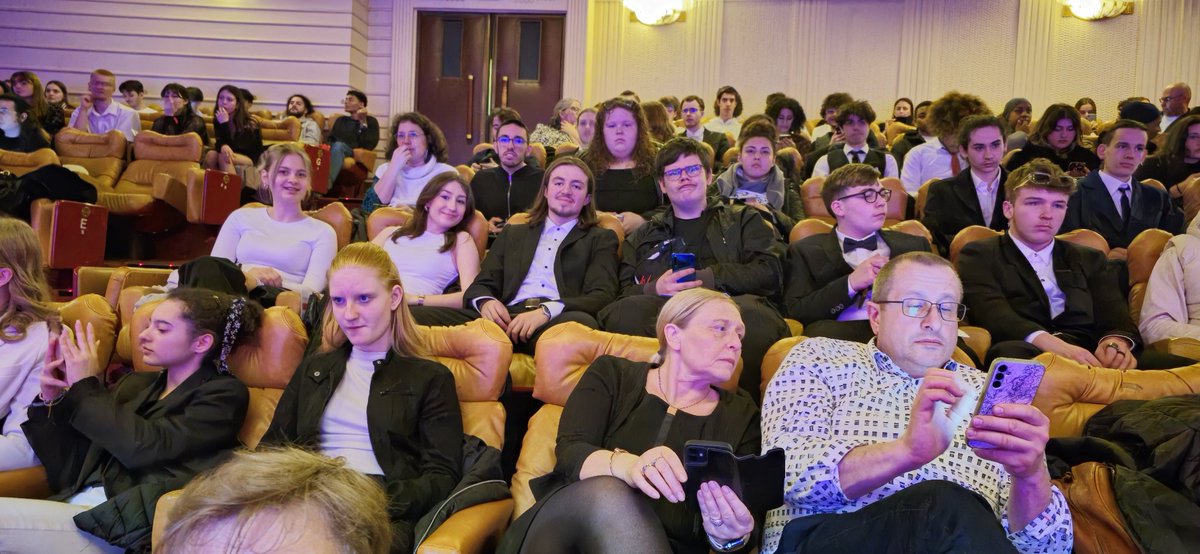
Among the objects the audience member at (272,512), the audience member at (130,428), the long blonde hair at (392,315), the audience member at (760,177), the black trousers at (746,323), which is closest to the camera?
the audience member at (272,512)

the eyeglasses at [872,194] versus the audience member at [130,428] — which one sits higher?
the eyeglasses at [872,194]

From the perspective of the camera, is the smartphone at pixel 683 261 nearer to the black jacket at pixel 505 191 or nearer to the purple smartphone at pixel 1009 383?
the black jacket at pixel 505 191

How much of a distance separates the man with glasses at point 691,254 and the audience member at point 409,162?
5.28ft

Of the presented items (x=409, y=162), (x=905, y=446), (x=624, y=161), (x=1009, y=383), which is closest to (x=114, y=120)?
(x=409, y=162)

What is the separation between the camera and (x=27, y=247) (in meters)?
2.63

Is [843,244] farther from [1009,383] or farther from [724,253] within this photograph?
[1009,383]

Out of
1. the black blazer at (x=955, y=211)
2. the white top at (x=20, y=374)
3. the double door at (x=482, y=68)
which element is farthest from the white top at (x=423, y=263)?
the double door at (x=482, y=68)

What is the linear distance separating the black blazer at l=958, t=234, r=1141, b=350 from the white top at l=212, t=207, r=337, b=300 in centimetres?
233

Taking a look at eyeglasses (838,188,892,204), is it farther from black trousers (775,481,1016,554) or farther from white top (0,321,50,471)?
white top (0,321,50,471)

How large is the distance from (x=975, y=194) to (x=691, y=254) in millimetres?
1845

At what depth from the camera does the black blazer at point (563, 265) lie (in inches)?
131

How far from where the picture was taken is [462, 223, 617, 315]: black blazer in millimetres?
3338

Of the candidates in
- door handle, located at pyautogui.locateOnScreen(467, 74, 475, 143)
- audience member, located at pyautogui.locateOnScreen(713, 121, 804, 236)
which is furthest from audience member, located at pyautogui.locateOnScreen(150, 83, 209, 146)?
audience member, located at pyautogui.locateOnScreen(713, 121, 804, 236)

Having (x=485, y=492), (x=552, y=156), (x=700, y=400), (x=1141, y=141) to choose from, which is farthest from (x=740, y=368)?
(x=552, y=156)
